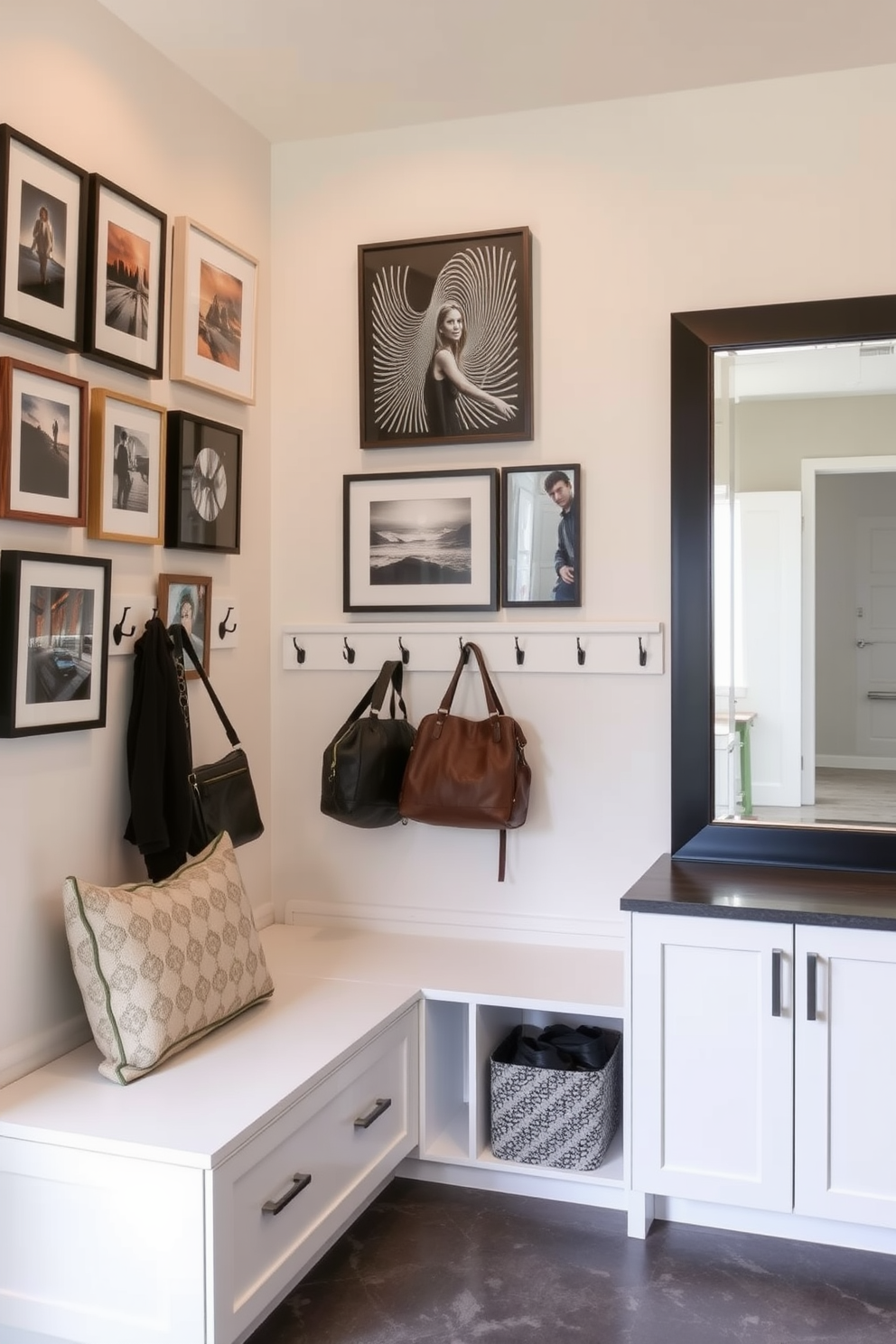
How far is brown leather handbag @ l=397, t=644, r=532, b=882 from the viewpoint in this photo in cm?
264

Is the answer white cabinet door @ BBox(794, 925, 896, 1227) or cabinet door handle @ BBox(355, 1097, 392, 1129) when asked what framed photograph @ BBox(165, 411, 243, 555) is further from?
white cabinet door @ BBox(794, 925, 896, 1227)

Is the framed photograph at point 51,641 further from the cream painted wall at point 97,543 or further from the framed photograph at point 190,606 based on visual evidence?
the framed photograph at point 190,606

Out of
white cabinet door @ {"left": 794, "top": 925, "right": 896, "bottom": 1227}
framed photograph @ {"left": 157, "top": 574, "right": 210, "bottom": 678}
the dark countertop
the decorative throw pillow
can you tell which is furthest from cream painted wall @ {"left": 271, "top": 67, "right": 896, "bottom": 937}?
the decorative throw pillow

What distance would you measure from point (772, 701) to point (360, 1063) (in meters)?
1.18

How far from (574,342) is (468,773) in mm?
1054

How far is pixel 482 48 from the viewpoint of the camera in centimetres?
244

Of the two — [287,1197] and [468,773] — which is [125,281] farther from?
[287,1197]

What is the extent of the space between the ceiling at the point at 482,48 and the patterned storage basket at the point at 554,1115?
2.14 m

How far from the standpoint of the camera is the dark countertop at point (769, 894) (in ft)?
6.86

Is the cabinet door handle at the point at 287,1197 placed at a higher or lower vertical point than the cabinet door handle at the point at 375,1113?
lower

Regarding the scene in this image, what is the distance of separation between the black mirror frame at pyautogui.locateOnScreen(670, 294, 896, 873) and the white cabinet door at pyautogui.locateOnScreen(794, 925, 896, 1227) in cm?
46

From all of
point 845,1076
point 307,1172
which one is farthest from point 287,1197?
point 845,1076

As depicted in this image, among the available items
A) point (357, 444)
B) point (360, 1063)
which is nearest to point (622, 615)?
point (357, 444)

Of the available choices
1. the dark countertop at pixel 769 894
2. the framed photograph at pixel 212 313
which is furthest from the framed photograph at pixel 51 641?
the dark countertop at pixel 769 894
